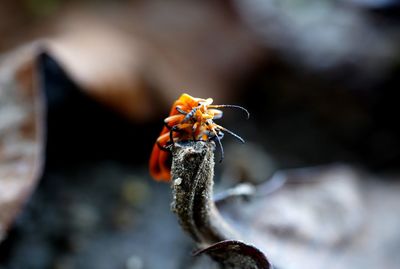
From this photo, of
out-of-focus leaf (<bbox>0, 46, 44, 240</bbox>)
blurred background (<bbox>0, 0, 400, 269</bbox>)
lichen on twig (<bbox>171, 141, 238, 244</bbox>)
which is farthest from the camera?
blurred background (<bbox>0, 0, 400, 269</bbox>)

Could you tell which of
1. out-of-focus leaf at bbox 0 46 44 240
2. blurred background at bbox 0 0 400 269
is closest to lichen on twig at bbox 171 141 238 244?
blurred background at bbox 0 0 400 269

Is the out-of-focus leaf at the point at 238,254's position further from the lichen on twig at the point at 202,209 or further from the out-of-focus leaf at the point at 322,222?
the out-of-focus leaf at the point at 322,222

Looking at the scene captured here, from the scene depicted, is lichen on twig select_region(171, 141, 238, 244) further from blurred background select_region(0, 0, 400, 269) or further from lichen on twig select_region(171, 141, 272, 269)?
blurred background select_region(0, 0, 400, 269)

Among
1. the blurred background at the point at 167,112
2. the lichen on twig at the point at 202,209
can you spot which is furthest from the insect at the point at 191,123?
the blurred background at the point at 167,112

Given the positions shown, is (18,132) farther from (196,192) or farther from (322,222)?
(322,222)

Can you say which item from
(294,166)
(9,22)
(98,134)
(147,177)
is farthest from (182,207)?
(9,22)

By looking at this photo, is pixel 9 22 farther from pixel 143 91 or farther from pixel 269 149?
pixel 269 149

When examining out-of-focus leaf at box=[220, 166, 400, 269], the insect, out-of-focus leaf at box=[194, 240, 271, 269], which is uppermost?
out-of-focus leaf at box=[220, 166, 400, 269]

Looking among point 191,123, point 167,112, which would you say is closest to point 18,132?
point 167,112
